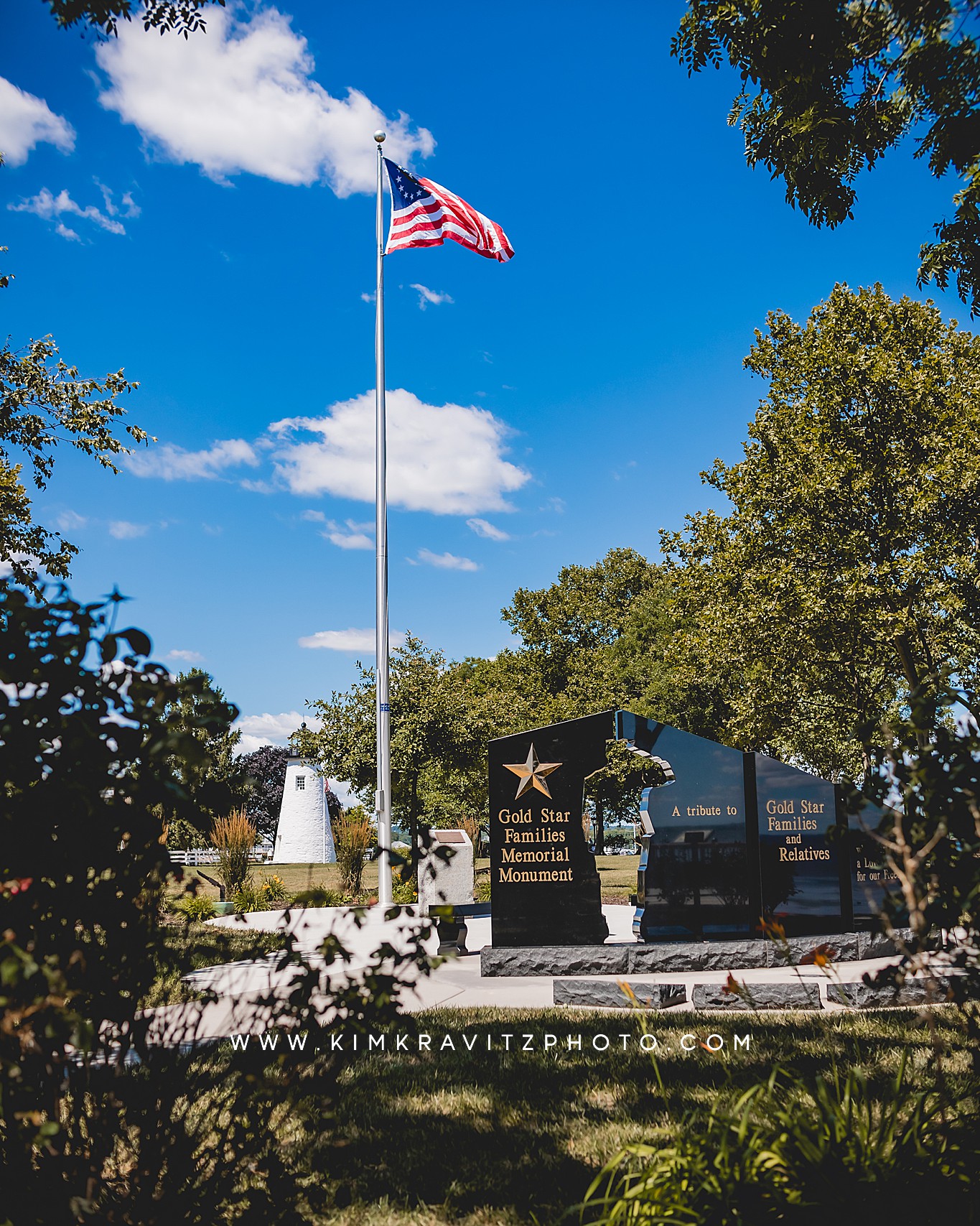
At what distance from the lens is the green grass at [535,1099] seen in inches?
142

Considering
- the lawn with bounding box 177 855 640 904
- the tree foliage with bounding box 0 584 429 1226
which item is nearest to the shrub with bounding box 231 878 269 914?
the lawn with bounding box 177 855 640 904

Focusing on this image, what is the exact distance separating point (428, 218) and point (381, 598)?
769 centimetres

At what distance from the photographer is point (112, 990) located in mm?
2443

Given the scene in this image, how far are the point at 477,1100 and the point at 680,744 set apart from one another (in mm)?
6362

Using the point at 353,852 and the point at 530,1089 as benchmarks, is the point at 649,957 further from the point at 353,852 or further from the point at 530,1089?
the point at 353,852

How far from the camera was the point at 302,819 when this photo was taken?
128 ft

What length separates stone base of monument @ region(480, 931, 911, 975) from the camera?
9.25 meters

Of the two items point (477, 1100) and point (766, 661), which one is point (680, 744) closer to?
point (477, 1100)

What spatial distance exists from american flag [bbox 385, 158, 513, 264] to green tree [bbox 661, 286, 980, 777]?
7854 mm

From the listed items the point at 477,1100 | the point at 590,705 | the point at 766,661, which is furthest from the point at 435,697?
the point at 477,1100

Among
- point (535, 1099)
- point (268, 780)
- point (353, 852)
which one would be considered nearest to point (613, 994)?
point (535, 1099)

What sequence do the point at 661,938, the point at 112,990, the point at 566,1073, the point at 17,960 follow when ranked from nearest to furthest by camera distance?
the point at 17,960
the point at 112,990
the point at 566,1073
the point at 661,938

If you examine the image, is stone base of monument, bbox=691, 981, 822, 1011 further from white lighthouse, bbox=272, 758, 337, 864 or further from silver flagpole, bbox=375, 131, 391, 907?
white lighthouse, bbox=272, 758, 337, 864

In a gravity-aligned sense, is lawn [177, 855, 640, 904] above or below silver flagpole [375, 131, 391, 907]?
below
